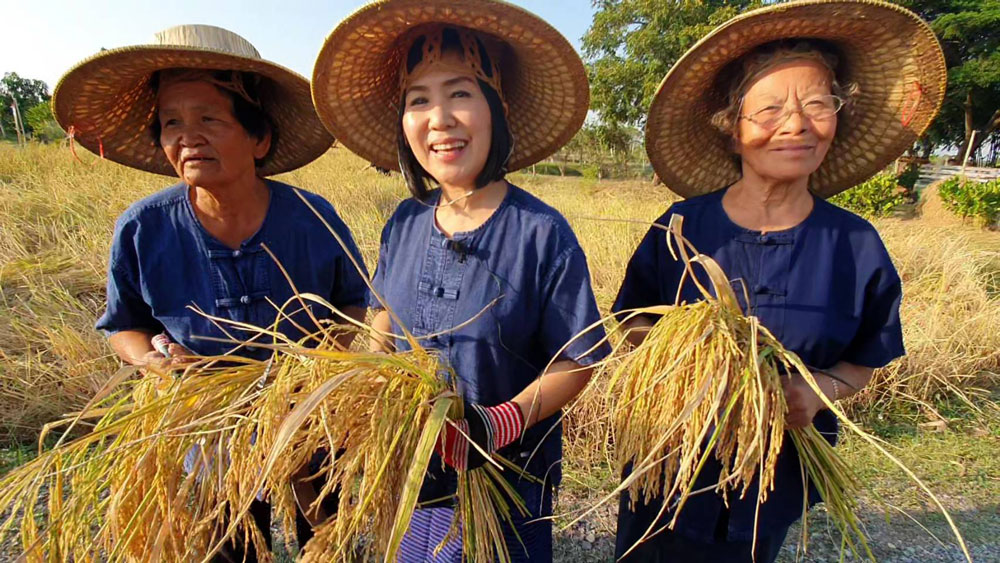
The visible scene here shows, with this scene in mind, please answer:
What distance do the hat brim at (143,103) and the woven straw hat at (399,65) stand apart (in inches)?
9.7

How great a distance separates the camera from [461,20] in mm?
1158

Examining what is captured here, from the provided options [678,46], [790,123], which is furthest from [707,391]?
[678,46]

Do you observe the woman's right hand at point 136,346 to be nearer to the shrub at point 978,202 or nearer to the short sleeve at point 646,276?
the short sleeve at point 646,276

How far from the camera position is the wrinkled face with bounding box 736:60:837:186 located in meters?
1.21

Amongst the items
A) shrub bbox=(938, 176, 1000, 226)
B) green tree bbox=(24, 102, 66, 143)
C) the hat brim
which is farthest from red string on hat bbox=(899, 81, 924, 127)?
green tree bbox=(24, 102, 66, 143)

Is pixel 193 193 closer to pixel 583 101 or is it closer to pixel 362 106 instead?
pixel 362 106

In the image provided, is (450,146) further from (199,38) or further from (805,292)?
(805,292)

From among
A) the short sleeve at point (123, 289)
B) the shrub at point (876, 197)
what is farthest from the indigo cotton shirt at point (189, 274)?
the shrub at point (876, 197)

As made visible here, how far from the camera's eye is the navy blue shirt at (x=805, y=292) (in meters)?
1.24

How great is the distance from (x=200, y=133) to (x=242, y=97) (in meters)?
0.20

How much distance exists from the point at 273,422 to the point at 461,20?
3.22 feet

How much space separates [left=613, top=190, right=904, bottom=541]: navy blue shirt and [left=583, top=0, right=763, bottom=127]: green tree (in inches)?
556

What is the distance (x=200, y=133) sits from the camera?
138 centimetres

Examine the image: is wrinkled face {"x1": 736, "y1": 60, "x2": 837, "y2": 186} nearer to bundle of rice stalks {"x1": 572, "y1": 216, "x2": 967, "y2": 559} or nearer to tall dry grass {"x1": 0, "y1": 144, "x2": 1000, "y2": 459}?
bundle of rice stalks {"x1": 572, "y1": 216, "x2": 967, "y2": 559}
